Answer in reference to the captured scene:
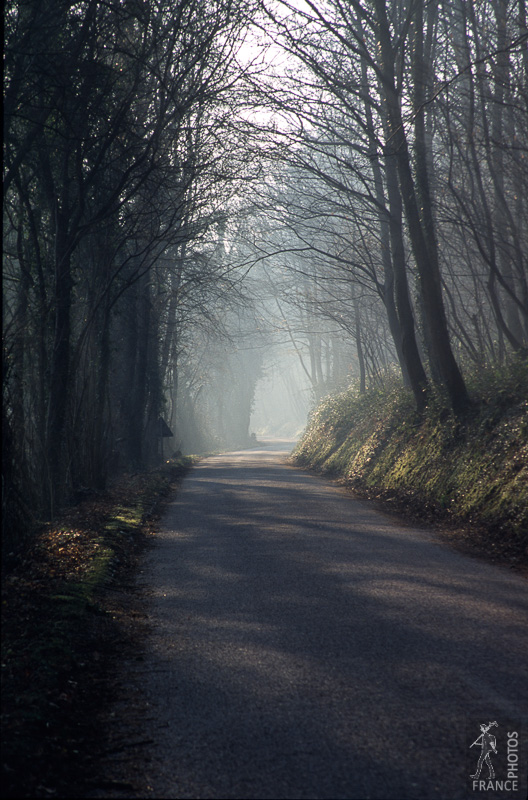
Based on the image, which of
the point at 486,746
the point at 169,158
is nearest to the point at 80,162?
the point at 169,158

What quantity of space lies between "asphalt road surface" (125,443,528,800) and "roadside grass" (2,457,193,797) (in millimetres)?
339

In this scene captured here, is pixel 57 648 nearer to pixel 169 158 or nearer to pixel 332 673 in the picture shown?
pixel 332 673

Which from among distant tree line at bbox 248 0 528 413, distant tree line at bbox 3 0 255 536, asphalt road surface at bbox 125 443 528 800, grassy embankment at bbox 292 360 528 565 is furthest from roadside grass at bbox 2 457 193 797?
distant tree line at bbox 248 0 528 413

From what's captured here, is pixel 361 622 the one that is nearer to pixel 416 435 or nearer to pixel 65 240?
pixel 65 240

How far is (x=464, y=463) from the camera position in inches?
402

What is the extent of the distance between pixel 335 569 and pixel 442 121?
14.4 meters

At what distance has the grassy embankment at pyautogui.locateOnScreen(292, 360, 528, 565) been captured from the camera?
313 inches

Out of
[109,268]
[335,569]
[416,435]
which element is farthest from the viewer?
[416,435]

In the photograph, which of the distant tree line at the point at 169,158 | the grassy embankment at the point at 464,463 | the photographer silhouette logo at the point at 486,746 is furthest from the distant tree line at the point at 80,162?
the grassy embankment at the point at 464,463

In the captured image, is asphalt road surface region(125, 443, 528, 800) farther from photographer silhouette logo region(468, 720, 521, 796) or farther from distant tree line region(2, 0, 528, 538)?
distant tree line region(2, 0, 528, 538)

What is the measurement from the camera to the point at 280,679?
3.76 m

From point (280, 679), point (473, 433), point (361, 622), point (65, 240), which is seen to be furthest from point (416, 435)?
point (280, 679)

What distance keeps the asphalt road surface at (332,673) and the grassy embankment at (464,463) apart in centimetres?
100

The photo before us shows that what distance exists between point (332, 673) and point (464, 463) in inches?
276
